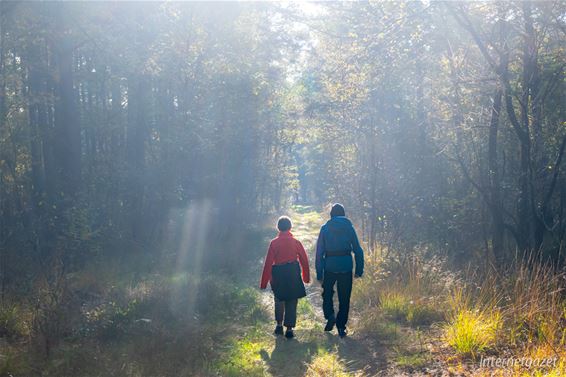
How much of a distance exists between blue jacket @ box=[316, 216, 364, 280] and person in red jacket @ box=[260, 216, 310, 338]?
34 cm

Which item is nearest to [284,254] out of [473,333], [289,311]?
[289,311]

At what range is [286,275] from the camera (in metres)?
8.63

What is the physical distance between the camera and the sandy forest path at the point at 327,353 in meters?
6.68

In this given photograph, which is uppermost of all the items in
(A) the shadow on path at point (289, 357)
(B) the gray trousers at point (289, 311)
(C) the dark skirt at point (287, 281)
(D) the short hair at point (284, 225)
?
(D) the short hair at point (284, 225)

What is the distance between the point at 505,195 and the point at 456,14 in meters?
5.49

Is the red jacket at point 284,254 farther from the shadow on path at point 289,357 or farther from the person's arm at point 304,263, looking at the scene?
the shadow on path at point 289,357

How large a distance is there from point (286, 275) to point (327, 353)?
5.19ft

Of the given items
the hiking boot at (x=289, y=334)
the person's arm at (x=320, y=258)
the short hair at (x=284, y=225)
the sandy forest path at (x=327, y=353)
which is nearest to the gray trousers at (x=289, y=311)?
the hiking boot at (x=289, y=334)

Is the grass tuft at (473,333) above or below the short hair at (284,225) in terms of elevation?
below

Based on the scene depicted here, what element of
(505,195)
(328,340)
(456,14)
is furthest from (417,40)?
(328,340)

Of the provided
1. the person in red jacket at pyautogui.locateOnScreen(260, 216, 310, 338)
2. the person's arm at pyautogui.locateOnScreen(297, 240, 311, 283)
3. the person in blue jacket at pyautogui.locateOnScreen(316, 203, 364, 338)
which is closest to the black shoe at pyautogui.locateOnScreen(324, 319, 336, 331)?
the person in blue jacket at pyautogui.locateOnScreen(316, 203, 364, 338)

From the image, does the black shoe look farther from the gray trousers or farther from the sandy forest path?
the gray trousers

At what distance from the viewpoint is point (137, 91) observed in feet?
63.2

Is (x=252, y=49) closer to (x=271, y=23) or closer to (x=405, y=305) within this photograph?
(x=271, y=23)
